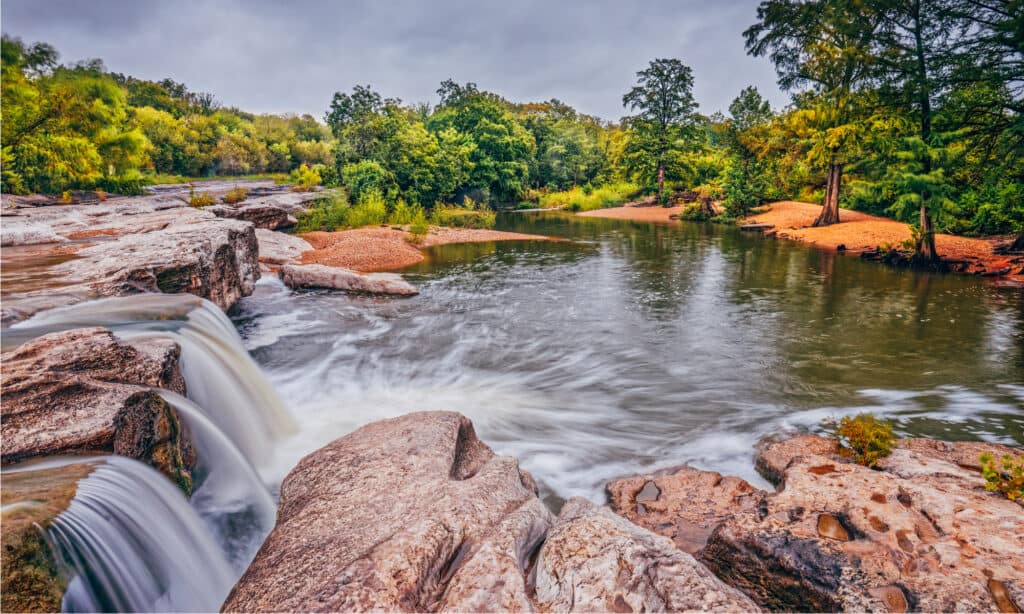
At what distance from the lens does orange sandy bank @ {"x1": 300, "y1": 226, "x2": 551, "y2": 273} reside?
16359mm

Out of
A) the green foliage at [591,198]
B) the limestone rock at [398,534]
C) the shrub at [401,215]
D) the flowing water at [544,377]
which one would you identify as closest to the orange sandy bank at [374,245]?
the shrub at [401,215]

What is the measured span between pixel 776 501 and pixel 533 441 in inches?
113

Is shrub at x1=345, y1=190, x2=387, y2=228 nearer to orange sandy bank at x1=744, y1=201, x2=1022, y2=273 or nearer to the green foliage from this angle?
orange sandy bank at x1=744, y1=201, x2=1022, y2=273

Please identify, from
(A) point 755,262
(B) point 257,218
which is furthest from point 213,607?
(B) point 257,218

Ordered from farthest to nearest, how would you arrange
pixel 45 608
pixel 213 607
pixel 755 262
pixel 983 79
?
1. pixel 755 262
2. pixel 983 79
3. pixel 213 607
4. pixel 45 608

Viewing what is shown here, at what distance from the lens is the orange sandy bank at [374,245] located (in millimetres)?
16359

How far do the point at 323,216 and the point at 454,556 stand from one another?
893 inches

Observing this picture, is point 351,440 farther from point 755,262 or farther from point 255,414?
point 755,262

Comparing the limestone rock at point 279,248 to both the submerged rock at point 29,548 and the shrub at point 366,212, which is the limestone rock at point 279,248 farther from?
the submerged rock at point 29,548

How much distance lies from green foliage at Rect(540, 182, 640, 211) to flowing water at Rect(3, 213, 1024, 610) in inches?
1198

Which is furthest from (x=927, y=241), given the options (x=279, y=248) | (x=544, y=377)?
(x=279, y=248)

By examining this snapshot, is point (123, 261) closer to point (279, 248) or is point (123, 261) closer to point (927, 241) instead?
point (279, 248)

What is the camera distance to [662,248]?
21062 millimetres

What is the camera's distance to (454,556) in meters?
2.56
